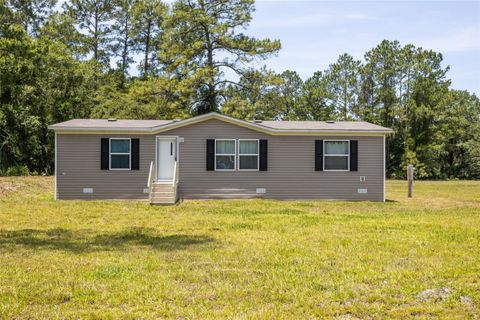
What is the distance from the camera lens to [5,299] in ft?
17.1

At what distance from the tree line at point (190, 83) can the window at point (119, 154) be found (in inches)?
476

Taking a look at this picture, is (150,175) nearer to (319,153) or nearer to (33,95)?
(319,153)

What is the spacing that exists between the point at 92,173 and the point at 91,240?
8.96 meters

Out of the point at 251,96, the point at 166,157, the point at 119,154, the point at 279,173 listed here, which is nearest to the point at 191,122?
the point at 166,157

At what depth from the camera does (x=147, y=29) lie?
3981 cm

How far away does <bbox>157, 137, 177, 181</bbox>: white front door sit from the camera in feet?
58.7

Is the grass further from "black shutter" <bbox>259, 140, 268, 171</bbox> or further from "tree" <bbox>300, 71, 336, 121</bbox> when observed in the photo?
"tree" <bbox>300, 71, 336, 121</bbox>

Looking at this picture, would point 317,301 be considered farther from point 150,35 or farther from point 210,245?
point 150,35

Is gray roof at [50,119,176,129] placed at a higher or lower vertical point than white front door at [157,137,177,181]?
higher

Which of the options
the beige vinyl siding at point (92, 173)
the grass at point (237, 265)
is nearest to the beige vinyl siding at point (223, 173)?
the beige vinyl siding at point (92, 173)

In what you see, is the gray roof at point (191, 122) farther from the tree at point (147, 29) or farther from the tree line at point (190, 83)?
the tree at point (147, 29)

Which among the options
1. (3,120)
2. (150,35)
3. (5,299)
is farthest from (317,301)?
(150,35)

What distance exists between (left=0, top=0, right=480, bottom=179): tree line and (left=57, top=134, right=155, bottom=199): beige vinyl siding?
1107 cm

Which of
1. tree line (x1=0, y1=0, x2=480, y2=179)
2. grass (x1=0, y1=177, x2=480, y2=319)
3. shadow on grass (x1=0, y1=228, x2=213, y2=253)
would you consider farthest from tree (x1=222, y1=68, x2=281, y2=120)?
shadow on grass (x1=0, y1=228, x2=213, y2=253)
